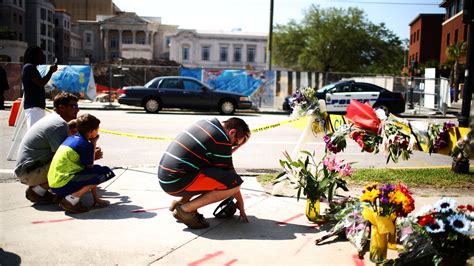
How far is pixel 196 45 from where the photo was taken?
95.9 metres

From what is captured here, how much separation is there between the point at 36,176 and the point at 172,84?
1508cm

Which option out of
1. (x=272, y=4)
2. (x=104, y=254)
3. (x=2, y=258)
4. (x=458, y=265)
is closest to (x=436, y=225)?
(x=458, y=265)

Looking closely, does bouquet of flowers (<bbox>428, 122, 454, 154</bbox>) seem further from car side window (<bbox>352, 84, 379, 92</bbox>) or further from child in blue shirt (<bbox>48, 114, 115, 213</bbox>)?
car side window (<bbox>352, 84, 379, 92</bbox>)

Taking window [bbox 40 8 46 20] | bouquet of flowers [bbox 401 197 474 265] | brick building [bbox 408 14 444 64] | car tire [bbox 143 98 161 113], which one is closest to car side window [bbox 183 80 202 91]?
car tire [bbox 143 98 161 113]

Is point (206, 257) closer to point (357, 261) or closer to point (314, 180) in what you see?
point (357, 261)

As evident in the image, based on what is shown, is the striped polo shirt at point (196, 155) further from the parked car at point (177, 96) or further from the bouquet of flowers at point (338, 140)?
the parked car at point (177, 96)

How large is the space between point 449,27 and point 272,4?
3632cm

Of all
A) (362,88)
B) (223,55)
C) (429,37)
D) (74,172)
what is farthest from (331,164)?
(223,55)

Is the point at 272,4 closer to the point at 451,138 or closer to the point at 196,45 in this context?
the point at 451,138

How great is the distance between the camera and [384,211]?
3.76 metres

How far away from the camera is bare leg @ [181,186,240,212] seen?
4535 millimetres

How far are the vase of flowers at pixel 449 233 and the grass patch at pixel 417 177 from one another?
11.2 ft

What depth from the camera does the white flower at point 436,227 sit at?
3261mm

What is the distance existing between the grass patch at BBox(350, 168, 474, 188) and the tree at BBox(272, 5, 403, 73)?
160 ft
